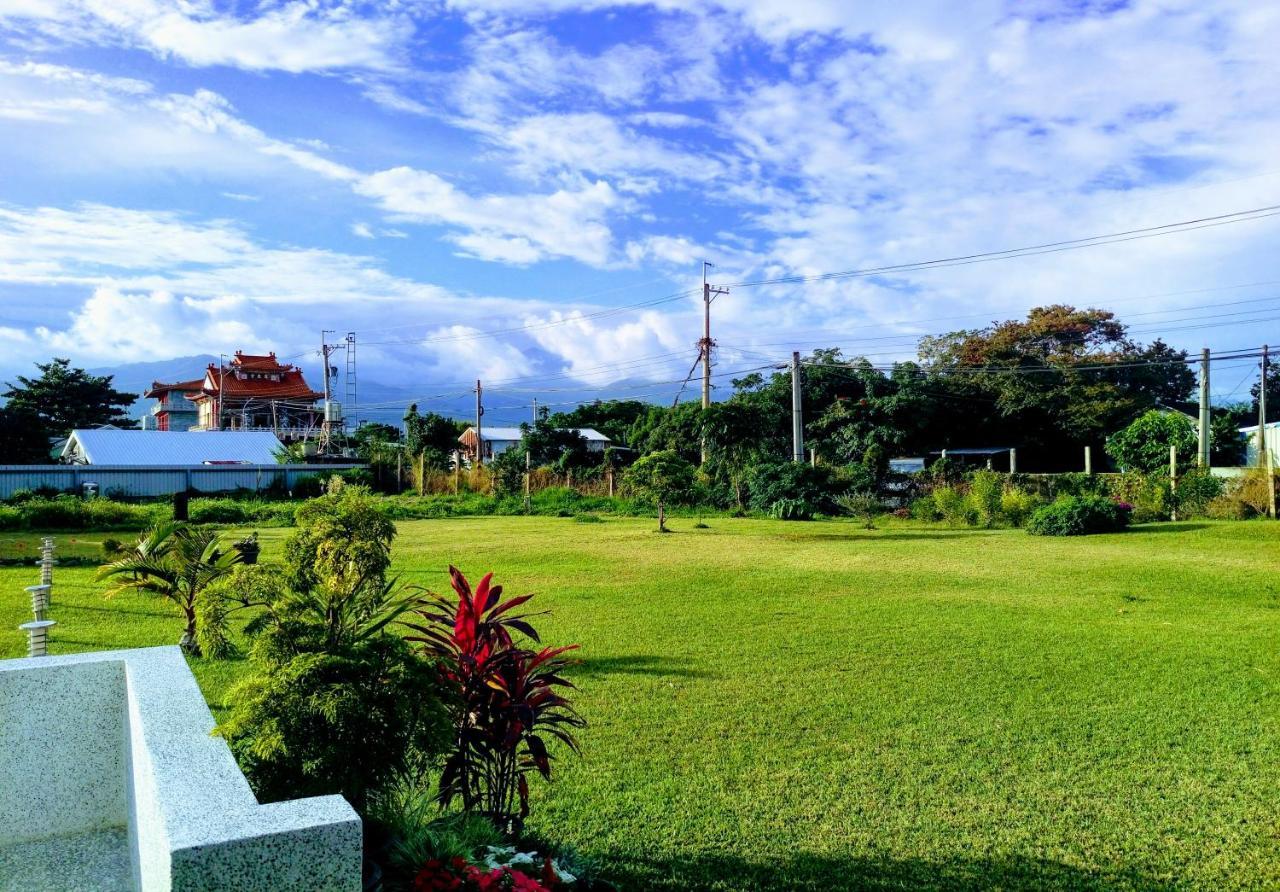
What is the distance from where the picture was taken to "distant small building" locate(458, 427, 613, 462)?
42.2 m

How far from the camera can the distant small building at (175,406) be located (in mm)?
59200

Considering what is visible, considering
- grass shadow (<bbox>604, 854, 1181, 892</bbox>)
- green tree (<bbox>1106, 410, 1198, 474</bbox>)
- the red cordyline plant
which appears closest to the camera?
the red cordyline plant

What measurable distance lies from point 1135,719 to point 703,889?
3.58 m

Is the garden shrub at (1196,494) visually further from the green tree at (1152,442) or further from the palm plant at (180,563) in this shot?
the palm plant at (180,563)

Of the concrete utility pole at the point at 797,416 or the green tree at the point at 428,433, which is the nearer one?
the concrete utility pole at the point at 797,416

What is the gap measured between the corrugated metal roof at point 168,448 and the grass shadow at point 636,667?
2741cm

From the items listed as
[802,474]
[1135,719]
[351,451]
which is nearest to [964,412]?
[802,474]

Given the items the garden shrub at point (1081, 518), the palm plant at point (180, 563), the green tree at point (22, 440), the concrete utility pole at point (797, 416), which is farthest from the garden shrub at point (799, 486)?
the green tree at point (22, 440)

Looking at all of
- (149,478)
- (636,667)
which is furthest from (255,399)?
(636,667)

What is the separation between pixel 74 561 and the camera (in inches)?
535

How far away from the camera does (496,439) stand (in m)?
47.3

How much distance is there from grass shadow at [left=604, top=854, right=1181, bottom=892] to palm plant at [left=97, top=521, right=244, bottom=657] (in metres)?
5.45

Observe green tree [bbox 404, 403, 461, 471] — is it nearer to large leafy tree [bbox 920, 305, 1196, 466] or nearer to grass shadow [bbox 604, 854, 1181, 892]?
large leafy tree [bbox 920, 305, 1196, 466]

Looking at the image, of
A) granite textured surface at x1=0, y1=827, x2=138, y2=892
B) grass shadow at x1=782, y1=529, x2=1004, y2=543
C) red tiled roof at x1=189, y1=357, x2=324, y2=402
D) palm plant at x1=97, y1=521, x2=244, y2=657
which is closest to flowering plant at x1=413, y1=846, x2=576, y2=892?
granite textured surface at x1=0, y1=827, x2=138, y2=892
